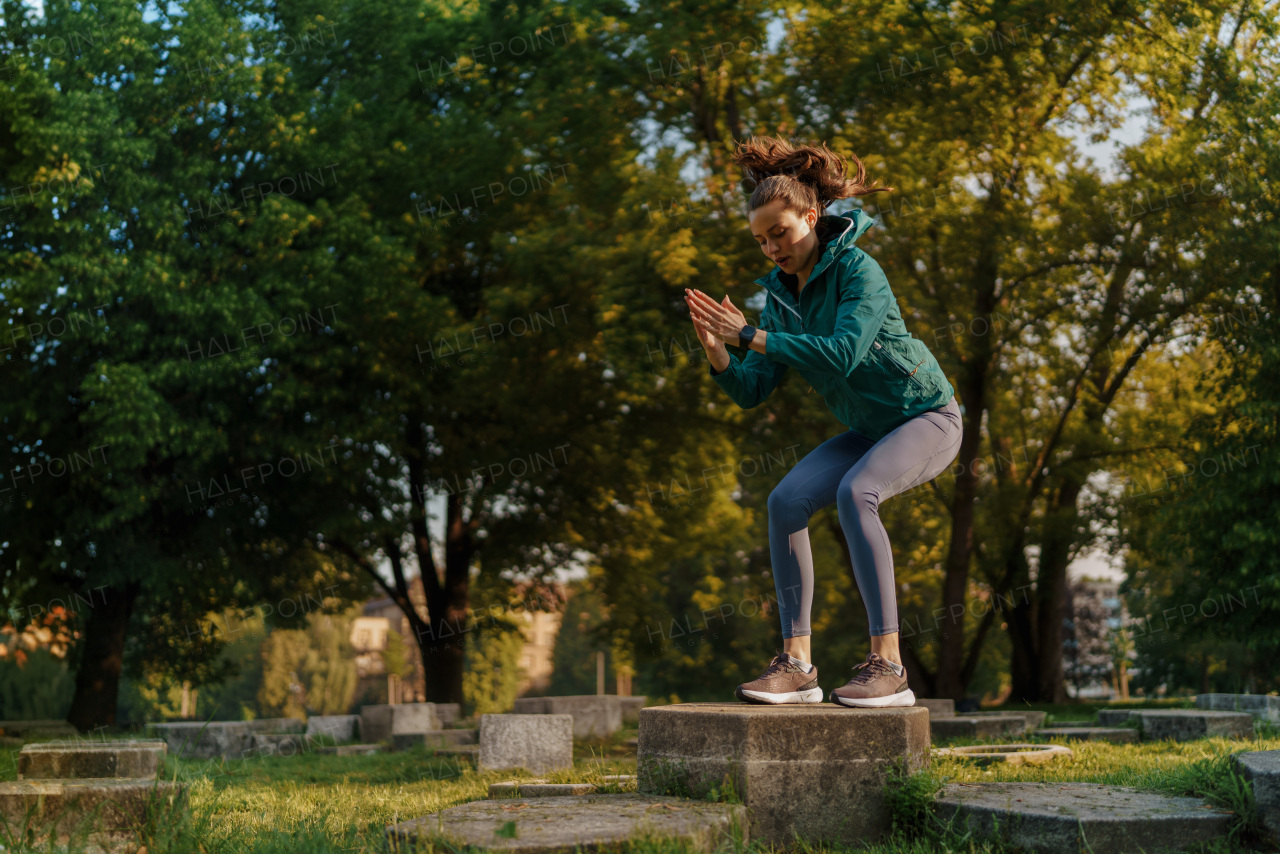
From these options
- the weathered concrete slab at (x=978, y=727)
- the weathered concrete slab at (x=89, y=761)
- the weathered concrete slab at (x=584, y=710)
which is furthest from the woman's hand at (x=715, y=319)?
the weathered concrete slab at (x=584, y=710)

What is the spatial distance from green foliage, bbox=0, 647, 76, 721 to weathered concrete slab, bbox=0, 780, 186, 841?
2348cm

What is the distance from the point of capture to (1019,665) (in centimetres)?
2473

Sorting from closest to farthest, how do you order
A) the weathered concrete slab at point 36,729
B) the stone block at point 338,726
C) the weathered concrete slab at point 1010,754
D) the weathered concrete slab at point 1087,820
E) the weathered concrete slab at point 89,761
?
1. the weathered concrete slab at point 1087,820
2. the weathered concrete slab at point 89,761
3. the weathered concrete slab at point 1010,754
4. the weathered concrete slab at point 36,729
5. the stone block at point 338,726

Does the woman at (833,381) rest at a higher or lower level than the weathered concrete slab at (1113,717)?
higher

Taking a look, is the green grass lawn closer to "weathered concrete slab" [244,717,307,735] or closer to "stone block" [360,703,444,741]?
"stone block" [360,703,444,741]

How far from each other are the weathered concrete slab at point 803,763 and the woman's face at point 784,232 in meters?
1.87

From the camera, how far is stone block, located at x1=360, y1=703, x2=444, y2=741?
1562 cm

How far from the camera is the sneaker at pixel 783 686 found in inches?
179

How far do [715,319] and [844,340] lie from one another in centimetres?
51

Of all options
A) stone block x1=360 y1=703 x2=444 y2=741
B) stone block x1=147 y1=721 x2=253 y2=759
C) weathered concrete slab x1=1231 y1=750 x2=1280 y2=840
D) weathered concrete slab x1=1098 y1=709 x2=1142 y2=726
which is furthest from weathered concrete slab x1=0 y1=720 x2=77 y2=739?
weathered concrete slab x1=1231 y1=750 x2=1280 y2=840

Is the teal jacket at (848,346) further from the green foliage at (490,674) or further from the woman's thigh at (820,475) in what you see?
the green foliage at (490,674)

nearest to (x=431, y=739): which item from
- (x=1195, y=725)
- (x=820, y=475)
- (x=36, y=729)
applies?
(x=36, y=729)

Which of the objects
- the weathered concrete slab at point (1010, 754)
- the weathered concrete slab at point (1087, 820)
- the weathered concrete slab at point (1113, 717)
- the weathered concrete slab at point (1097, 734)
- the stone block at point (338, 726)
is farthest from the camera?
the stone block at point (338, 726)

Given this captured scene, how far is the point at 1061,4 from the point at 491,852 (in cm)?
1701
